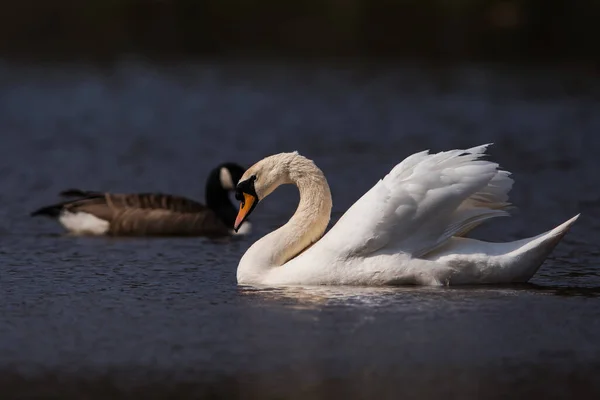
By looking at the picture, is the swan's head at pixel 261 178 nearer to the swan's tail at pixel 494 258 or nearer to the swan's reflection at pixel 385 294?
the swan's reflection at pixel 385 294

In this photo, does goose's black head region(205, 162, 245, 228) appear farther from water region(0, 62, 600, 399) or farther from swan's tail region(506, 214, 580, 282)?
swan's tail region(506, 214, 580, 282)

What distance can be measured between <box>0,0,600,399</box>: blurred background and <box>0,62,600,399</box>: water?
34 millimetres

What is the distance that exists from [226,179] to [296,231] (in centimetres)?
469

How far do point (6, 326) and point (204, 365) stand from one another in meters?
1.84

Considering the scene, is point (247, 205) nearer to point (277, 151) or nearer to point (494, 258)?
point (494, 258)

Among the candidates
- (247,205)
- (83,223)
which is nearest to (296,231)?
(247,205)

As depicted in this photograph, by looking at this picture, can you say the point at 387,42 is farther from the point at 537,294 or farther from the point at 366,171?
the point at 537,294

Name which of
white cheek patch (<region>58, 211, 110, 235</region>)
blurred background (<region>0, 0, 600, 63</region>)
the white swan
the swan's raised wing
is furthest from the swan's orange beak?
blurred background (<region>0, 0, 600, 63</region>)

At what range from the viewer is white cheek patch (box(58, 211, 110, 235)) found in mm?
14930

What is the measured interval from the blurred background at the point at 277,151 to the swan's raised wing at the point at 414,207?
471mm

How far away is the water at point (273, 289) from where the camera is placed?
819cm

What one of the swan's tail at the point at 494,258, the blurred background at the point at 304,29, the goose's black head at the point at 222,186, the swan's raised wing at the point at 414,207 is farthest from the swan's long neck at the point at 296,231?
the blurred background at the point at 304,29

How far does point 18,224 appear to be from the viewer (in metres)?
15.2

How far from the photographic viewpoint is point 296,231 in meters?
11.2
